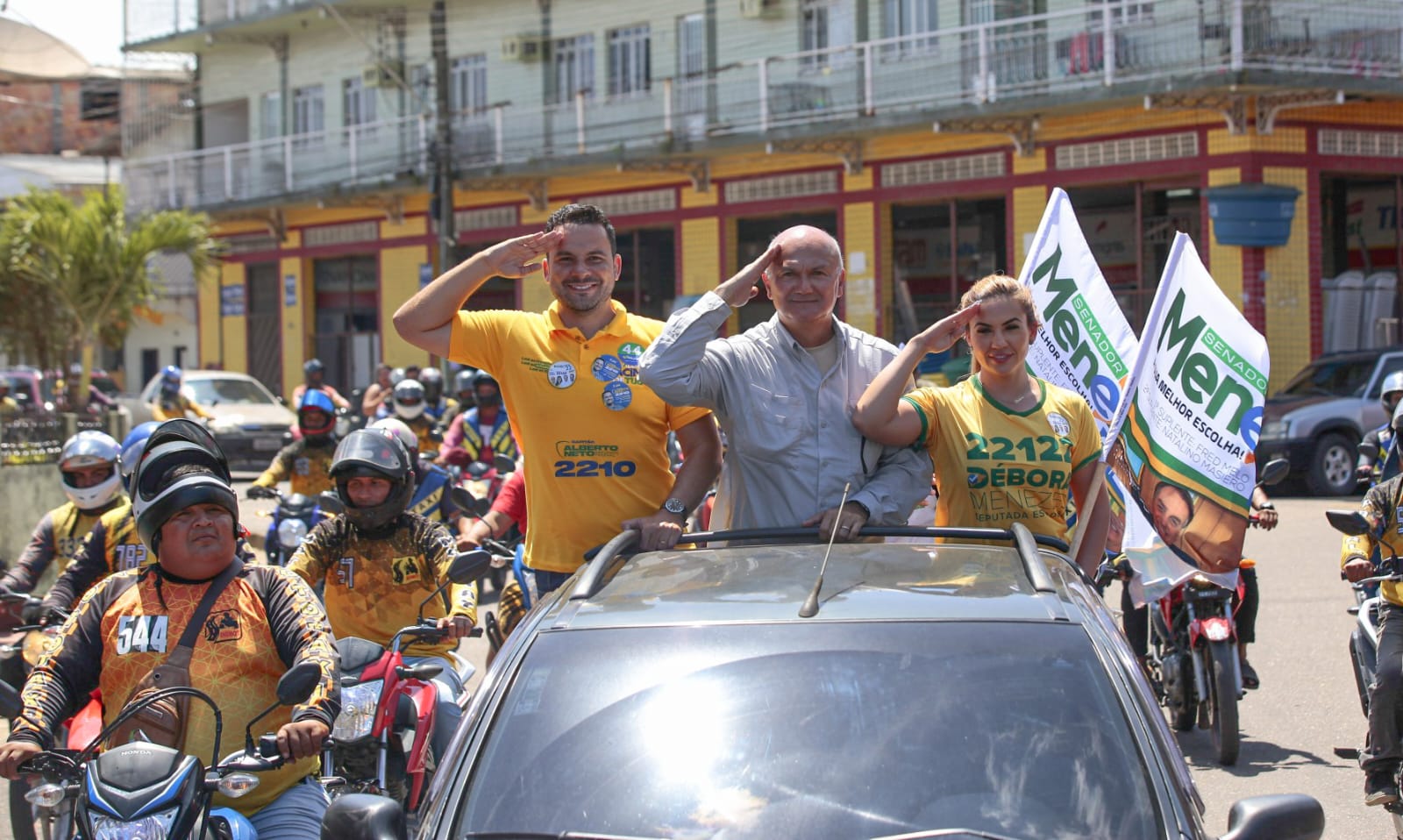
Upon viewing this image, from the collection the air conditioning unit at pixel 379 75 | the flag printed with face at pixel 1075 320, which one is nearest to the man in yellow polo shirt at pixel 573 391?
the flag printed with face at pixel 1075 320

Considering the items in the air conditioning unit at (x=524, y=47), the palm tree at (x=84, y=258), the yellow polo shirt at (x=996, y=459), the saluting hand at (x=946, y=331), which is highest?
the air conditioning unit at (x=524, y=47)

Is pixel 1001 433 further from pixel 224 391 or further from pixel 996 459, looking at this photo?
pixel 224 391

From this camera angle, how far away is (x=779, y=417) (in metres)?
4.75

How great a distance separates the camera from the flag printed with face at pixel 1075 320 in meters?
6.40

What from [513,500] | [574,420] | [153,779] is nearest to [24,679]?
[513,500]

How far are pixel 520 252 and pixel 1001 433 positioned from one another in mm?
1585

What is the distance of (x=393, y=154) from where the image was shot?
106ft

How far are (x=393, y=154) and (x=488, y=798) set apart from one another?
30.3m

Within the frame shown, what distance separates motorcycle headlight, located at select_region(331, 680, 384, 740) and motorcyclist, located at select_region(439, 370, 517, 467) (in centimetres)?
662

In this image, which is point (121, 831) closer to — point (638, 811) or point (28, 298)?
point (638, 811)

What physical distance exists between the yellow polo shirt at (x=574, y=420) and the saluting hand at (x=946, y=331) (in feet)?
2.57

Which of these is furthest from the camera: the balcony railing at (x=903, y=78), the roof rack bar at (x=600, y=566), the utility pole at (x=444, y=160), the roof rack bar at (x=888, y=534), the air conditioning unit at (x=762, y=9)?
the air conditioning unit at (x=762, y=9)

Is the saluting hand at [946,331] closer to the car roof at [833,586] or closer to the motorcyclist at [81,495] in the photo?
the car roof at [833,586]

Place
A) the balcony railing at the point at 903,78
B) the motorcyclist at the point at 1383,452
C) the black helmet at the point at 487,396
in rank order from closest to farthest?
the motorcyclist at the point at 1383,452
the black helmet at the point at 487,396
the balcony railing at the point at 903,78
